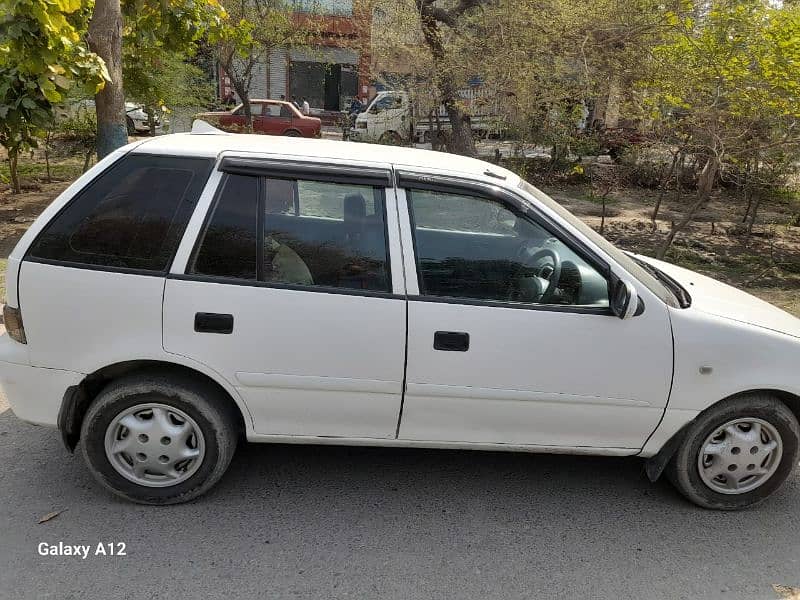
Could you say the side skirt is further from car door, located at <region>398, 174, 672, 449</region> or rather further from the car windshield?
the car windshield

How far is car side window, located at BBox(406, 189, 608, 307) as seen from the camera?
3246 mm

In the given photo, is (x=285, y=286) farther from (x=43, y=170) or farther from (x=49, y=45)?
(x=43, y=170)

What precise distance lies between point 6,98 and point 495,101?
7287 millimetres

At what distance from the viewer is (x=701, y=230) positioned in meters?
11.8

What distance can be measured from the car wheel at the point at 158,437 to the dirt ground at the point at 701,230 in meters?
4.41

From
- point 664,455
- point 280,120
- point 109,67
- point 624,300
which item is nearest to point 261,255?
point 624,300

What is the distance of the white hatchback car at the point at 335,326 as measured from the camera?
10.3ft

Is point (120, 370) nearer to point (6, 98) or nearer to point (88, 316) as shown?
point (88, 316)

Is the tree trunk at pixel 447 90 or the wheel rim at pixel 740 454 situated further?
the tree trunk at pixel 447 90

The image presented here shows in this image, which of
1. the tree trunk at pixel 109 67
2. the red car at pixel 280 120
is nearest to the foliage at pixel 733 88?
the tree trunk at pixel 109 67

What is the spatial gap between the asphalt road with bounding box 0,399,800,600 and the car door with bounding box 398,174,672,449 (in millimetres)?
438

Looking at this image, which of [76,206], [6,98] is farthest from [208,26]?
[76,206]

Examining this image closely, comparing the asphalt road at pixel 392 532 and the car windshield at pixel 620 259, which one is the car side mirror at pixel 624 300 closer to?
the car windshield at pixel 620 259

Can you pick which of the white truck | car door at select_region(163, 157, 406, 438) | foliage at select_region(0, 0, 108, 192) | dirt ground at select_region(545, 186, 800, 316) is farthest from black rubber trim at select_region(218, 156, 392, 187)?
the white truck
